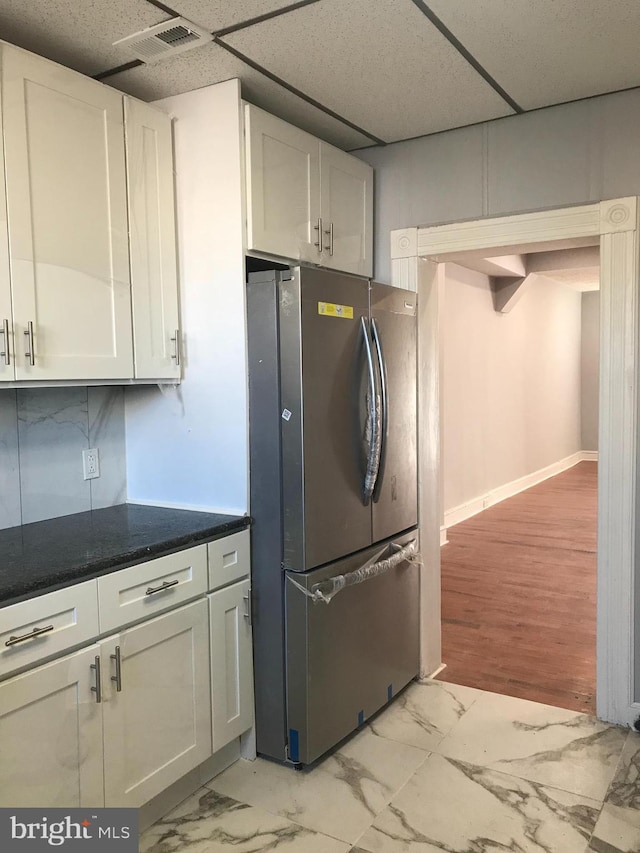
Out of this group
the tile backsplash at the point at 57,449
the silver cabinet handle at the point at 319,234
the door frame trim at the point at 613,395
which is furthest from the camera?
the silver cabinet handle at the point at 319,234

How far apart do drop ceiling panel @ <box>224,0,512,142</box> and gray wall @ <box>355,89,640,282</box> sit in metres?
0.11

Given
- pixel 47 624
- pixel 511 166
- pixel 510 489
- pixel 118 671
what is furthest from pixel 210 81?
Result: pixel 510 489

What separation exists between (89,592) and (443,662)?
79.7 inches

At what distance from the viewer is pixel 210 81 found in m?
2.39

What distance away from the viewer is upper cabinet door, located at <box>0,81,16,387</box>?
6.34 feet

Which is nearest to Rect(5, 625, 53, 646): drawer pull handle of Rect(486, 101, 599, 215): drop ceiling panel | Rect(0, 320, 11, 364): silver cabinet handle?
Rect(0, 320, 11, 364): silver cabinet handle

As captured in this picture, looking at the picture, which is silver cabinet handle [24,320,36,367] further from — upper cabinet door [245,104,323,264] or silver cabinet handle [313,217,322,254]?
silver cabinet handle [313,217,322,254]

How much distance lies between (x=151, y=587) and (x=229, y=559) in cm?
37

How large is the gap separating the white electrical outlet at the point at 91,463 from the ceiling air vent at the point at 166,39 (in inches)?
53.7

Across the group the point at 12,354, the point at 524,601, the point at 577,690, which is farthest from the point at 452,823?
the point at 524,601

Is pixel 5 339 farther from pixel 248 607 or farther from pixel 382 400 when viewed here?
pixel 382 400

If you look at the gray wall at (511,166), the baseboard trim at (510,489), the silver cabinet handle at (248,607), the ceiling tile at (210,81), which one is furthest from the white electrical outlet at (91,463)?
the baseboard trim at (510,489)

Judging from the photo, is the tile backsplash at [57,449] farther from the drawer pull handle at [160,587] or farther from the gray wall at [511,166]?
the gray wall at [511,166]

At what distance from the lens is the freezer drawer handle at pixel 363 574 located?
2.39 meters
